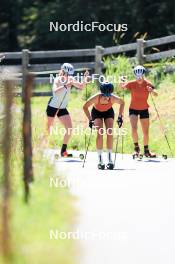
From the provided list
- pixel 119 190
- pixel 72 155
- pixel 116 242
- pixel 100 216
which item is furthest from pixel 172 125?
pixel 116 242

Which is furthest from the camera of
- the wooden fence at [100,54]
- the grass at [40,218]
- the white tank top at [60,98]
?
the wooden fence at [100,54]

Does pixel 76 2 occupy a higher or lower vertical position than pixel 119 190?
higher

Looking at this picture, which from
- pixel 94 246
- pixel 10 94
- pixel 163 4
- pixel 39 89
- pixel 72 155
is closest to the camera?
pixel 10 94

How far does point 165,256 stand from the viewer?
27.1ft

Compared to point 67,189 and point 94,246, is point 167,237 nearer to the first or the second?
point 94,246

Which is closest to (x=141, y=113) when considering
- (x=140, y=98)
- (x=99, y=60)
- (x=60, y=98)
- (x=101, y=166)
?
(x=140, y=98)

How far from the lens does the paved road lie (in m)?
8.39

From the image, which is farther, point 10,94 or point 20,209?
point 20,209

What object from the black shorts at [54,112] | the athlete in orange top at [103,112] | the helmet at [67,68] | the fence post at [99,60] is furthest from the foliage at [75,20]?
the athlete in orange top at [103,112]

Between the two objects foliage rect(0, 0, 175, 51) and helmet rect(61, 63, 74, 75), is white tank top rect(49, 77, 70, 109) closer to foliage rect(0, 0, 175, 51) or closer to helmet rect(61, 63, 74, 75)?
helmet rect(61, 63, 74, 75)

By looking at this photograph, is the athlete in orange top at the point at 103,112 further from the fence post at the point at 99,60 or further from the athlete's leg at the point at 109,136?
the fence post at the point at 99,60

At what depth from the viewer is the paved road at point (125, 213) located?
8.39 m

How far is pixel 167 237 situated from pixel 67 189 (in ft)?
9.72

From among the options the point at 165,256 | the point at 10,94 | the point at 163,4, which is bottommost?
the point at 165,256
